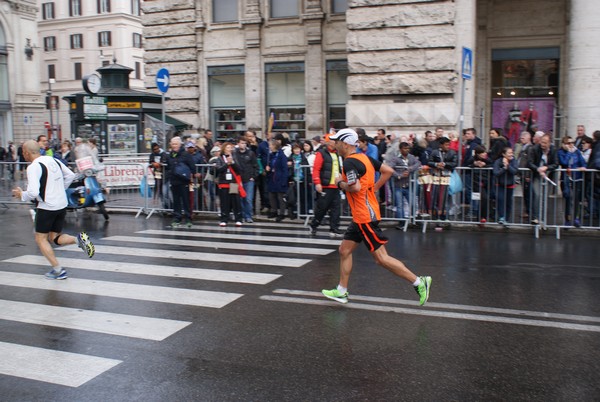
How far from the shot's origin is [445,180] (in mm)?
12594

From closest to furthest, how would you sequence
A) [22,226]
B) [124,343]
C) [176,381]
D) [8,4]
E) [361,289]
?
[176,381] → [124,343] → [361,289] → [22,226] → [8,4]

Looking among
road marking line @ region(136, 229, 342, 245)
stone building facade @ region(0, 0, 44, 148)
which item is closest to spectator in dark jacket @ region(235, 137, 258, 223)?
road marking line @ region(136, 229, 342, 245)

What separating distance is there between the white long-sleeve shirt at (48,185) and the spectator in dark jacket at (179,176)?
4.66 metres

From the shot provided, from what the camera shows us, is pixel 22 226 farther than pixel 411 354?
Yes

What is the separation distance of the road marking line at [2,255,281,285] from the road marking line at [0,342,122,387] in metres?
2.95

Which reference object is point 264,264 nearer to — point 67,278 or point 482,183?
point 67,278

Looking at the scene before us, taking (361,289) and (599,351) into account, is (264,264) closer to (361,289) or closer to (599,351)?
(361,289)

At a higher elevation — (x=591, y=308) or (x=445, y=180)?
(x=445, y=180)

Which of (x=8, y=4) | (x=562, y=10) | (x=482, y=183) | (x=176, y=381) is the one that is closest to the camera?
(x=176, y=381)

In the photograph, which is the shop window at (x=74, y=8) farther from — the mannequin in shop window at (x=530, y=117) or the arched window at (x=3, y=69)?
the mannequin in shop window at (x=530, y=117)

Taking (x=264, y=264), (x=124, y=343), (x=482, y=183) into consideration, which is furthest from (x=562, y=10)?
(x=124, y=343)

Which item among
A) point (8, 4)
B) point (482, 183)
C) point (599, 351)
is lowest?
point (599, 351)

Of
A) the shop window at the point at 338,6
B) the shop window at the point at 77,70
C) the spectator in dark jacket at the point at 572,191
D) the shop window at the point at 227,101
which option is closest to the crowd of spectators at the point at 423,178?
the spectator in dark jacket at the point at 572,191

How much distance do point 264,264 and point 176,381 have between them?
174 inches
